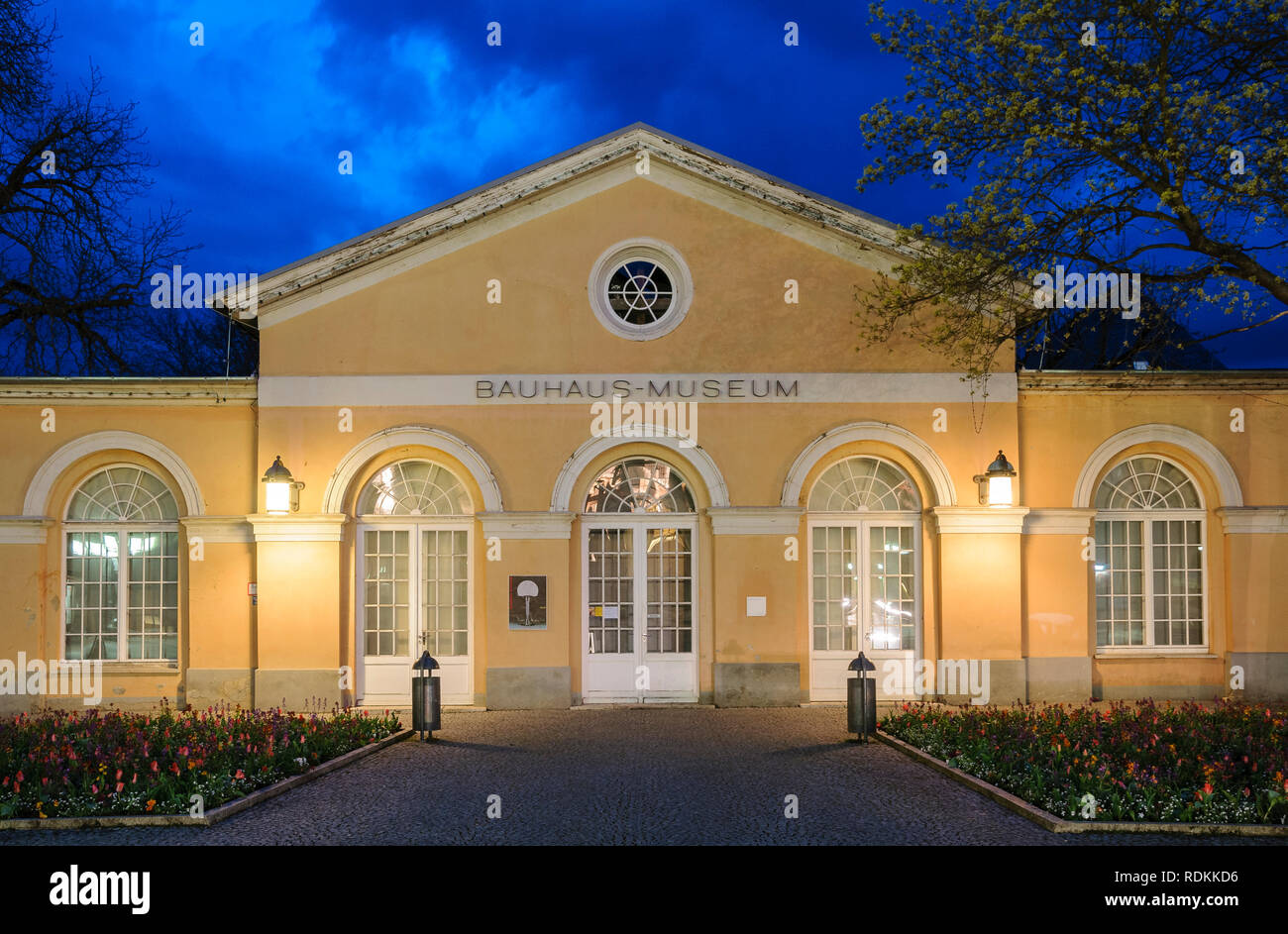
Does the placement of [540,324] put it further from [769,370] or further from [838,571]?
[838,571]

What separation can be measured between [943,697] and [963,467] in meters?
2.91

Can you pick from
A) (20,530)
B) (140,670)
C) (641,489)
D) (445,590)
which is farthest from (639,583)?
(20,530)

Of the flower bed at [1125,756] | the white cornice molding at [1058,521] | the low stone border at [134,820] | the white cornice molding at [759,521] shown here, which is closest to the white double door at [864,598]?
the white cornice molding at [759,521]

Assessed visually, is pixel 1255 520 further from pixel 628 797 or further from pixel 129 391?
pixel 129 391

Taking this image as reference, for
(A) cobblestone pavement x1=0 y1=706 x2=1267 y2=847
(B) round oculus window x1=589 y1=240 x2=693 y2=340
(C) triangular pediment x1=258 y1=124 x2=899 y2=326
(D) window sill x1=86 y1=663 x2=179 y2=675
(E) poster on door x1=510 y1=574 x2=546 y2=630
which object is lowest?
(A) cobblestone pavement x1=0 y1=706 x2=1267 y2=847

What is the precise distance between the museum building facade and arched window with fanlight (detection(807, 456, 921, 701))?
31mm

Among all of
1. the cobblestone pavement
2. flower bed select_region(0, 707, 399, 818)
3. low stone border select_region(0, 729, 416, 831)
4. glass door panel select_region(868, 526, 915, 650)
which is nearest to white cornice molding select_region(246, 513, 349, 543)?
flower bed select_region(0, 707, 399, 818)

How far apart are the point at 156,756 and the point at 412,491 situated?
193 inches

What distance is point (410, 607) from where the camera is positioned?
1353 cm

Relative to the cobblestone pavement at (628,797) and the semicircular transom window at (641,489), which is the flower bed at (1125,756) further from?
the semicircular transom window at (641,489)

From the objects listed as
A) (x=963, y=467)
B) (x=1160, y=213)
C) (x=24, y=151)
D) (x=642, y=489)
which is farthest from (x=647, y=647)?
(x=24, y=151)

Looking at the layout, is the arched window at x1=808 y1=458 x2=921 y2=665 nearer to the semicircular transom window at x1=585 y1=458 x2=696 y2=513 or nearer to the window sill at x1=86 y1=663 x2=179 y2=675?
the semicircular transom window at x1=585 y1=458 x2=696 y2=513

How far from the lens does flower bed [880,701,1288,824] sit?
25.6ft

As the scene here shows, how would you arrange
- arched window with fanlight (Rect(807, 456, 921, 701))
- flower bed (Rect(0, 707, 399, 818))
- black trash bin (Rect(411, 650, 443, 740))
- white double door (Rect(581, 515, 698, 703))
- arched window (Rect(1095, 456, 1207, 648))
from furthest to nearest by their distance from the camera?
arched window (Rect(1095, 456, 1207, 648)) → arched window with fanlight (Rect(807, 456, 921, 701)) → white double door (Rect(581, 515, 698, 703)) → black trash bin (Rect(411, 650, 443, 740)) → flower bed (Rect(0, 707, 399, 818))
